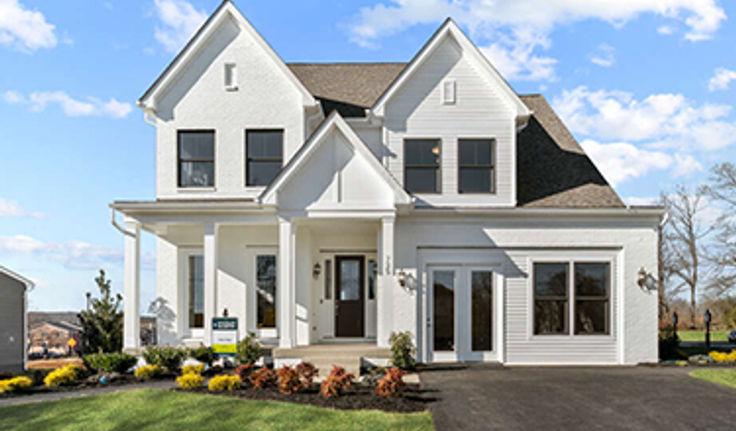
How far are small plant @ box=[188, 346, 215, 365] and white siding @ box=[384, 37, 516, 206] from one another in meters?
6.48

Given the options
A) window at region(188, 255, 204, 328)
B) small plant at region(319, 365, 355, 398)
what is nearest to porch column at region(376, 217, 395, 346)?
small plant at region(319, 365, 355, 398)

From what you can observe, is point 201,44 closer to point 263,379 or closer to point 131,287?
point 131,287

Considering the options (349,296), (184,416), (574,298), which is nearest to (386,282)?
Result: (349,296)

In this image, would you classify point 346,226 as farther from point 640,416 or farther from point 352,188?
point 640,416

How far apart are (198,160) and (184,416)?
315 inches

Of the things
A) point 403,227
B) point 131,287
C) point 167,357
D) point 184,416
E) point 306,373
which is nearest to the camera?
point 184,416

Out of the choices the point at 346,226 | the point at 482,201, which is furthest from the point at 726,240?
the point at 346,226

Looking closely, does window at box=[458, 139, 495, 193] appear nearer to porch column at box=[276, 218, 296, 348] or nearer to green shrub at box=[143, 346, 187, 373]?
porch column at box=[276, 218, 296, 348]

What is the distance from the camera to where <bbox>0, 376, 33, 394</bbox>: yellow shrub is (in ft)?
41.8

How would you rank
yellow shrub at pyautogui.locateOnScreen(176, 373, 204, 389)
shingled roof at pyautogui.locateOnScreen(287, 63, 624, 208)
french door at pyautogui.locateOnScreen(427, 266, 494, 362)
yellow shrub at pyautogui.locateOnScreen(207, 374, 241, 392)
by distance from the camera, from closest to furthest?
yellow shrub at pyautogui.locateOnScreen(207, 374, 241, 392)
yellow shrub at pyautogui.locateOnScreen(176, 373, 204, 389)
french door at pyautogui.locateOnScreen(427, 266, 494, 362)
shingled roof at pyautogui.locateOnScreen(287, 63, 624, 208)

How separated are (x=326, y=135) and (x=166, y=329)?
7.19m

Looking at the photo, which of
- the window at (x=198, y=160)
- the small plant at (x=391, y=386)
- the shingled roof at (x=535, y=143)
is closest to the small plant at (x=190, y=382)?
the small plant at (x=391, y=386)

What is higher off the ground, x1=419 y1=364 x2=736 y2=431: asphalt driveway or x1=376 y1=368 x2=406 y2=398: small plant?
x1=376 y1=368 x2=406 y2=398: small plant

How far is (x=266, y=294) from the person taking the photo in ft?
55.0
